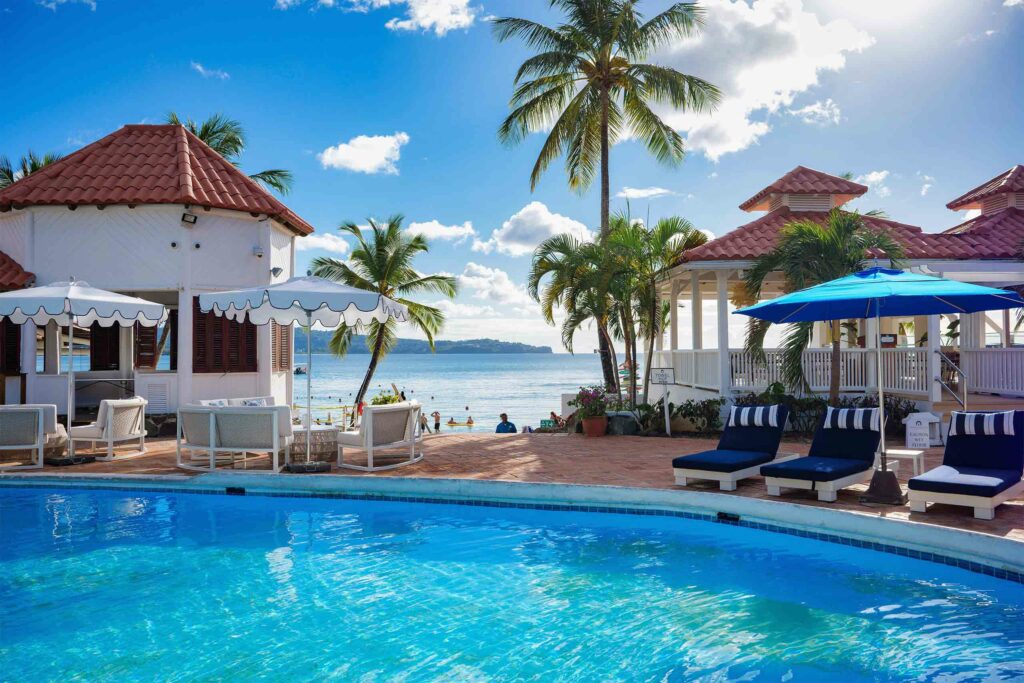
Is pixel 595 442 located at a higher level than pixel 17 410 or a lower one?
lower

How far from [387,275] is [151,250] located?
30.2ft

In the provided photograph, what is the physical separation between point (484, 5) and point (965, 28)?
40.4 feet

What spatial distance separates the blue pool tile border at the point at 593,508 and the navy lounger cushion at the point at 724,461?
73cm

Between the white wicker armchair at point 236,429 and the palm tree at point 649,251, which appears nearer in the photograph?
the white wicker armchair at point 236,429

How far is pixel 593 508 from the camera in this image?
8.41 meters

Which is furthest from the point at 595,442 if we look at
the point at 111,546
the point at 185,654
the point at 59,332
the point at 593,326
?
the point at 59,332

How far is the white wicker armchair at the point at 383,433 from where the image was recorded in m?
10.1

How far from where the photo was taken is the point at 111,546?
23.6ft

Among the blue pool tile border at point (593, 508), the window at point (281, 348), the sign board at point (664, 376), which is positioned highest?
the window at point (281, 348)

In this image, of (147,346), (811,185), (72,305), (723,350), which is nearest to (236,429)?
(72,305)

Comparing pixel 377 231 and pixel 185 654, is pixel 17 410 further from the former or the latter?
pixel 377 231

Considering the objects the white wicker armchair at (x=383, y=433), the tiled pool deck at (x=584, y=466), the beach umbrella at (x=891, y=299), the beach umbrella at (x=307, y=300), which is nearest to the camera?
the tiled pool deck at (x=584, y=466)

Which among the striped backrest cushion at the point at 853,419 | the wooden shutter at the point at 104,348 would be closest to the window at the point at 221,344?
the wooden shutter at the point at 104,348

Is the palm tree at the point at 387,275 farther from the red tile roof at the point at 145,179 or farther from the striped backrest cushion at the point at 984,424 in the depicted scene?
the striped backrest cushion at the point at 984,424
